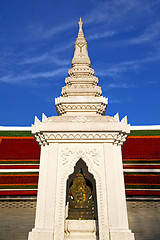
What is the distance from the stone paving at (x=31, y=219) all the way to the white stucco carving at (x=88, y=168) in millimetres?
6429

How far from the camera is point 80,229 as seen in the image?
7582 millimetres

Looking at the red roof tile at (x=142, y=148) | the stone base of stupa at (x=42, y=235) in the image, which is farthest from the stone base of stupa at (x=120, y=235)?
the red roof tile at (x=142, y=148)

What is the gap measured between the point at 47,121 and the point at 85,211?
154 inches

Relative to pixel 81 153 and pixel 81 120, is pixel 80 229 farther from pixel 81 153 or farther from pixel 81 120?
pixel 81 120

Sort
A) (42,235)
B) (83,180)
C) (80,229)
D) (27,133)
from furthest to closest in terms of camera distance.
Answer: (27,133)
(83,180)
(80,229)
(42,235)

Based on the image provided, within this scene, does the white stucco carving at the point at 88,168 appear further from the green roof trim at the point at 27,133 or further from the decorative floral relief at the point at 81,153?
the green roof trim at the point at 27,133

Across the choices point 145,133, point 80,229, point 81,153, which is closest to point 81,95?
point 81,153

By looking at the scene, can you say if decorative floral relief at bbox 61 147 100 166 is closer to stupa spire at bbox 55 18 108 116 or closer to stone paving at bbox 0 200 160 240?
stupa spire at bbox 55 18 108 116

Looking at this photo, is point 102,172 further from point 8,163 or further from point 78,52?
point 8,163

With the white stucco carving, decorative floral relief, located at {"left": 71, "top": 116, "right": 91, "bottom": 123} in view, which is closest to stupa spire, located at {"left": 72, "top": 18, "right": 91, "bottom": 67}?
the white stucco carving

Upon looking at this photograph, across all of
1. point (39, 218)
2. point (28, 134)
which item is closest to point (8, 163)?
point (28, 134)

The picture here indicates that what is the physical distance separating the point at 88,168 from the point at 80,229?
2.32 metres

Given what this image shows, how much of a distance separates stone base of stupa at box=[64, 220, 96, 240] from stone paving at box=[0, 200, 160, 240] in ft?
19.2

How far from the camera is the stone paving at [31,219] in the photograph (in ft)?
40.7
